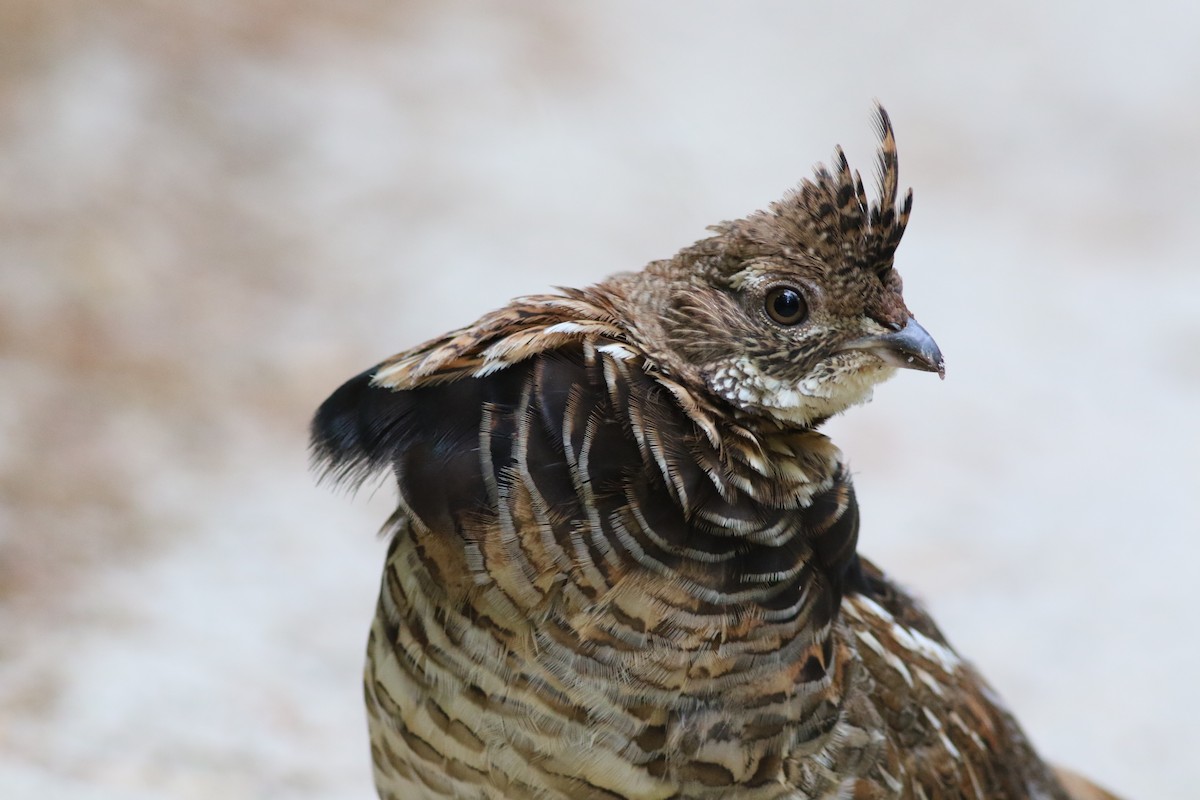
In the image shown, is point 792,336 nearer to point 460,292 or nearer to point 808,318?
point 808,318

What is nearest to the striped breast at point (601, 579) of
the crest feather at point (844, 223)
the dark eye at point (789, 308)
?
the dark eye at point (789, 308)

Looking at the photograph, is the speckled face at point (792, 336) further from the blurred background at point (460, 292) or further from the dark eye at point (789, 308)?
the blurred background at point (460, 292)

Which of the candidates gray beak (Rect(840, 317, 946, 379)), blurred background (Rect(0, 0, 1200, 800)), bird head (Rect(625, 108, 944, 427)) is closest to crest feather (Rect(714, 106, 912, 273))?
bird head (Rect(625, 108, 944, 427))

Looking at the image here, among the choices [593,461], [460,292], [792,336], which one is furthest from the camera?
[460,292]

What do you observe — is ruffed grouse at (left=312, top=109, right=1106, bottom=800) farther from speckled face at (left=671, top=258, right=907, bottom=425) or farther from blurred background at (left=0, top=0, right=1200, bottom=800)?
blurred background at (left=0, top=0, right=1200, bottom=800)

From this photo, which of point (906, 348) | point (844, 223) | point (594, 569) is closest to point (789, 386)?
point (906, 348)

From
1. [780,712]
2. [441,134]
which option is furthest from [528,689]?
[441,134]
